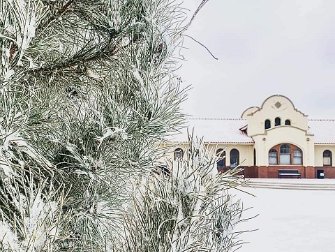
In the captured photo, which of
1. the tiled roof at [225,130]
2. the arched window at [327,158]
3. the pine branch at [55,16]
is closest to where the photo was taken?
the pine branch at [55,16]

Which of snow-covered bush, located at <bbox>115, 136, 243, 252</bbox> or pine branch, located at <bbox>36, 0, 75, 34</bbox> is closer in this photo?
snow-covered bush, located at <bbox>115, 136, 243, 252</bbox>

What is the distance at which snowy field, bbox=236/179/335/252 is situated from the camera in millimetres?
8205

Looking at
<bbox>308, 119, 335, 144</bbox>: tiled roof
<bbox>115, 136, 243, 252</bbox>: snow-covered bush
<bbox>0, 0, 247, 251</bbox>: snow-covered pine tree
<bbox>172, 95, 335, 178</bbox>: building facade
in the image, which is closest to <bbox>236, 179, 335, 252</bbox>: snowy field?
<bbox>0, 0, 247, 251</bbox>: snow-covered pine tree

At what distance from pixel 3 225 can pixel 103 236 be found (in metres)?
0.46

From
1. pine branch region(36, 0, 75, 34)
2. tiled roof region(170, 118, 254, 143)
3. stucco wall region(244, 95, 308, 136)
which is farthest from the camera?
stucco wall region(244, 95, 308, 136)

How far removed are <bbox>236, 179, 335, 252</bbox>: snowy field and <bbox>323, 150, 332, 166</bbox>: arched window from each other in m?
11.1

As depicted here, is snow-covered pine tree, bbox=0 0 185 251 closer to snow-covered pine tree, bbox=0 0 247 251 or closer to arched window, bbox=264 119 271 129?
snow-covered pine tree, bbox=0 0 247 251

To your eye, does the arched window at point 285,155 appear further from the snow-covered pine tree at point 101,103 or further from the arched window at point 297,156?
the snow-covered pine tree at point 101,103

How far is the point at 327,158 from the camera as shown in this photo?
1163 inches

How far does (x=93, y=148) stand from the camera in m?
1.38

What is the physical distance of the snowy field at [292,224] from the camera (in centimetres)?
820

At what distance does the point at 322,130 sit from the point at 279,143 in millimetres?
3545

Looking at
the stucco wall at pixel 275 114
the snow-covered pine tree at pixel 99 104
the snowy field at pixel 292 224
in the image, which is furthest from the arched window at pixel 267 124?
the snow-covered pine tree at pixel 99 104

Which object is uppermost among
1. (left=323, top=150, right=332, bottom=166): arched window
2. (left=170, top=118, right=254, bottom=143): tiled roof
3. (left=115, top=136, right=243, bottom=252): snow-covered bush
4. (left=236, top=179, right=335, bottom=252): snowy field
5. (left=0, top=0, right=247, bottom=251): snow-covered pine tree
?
(left=170, top=118, right=254, bottom=143): tiled roof
